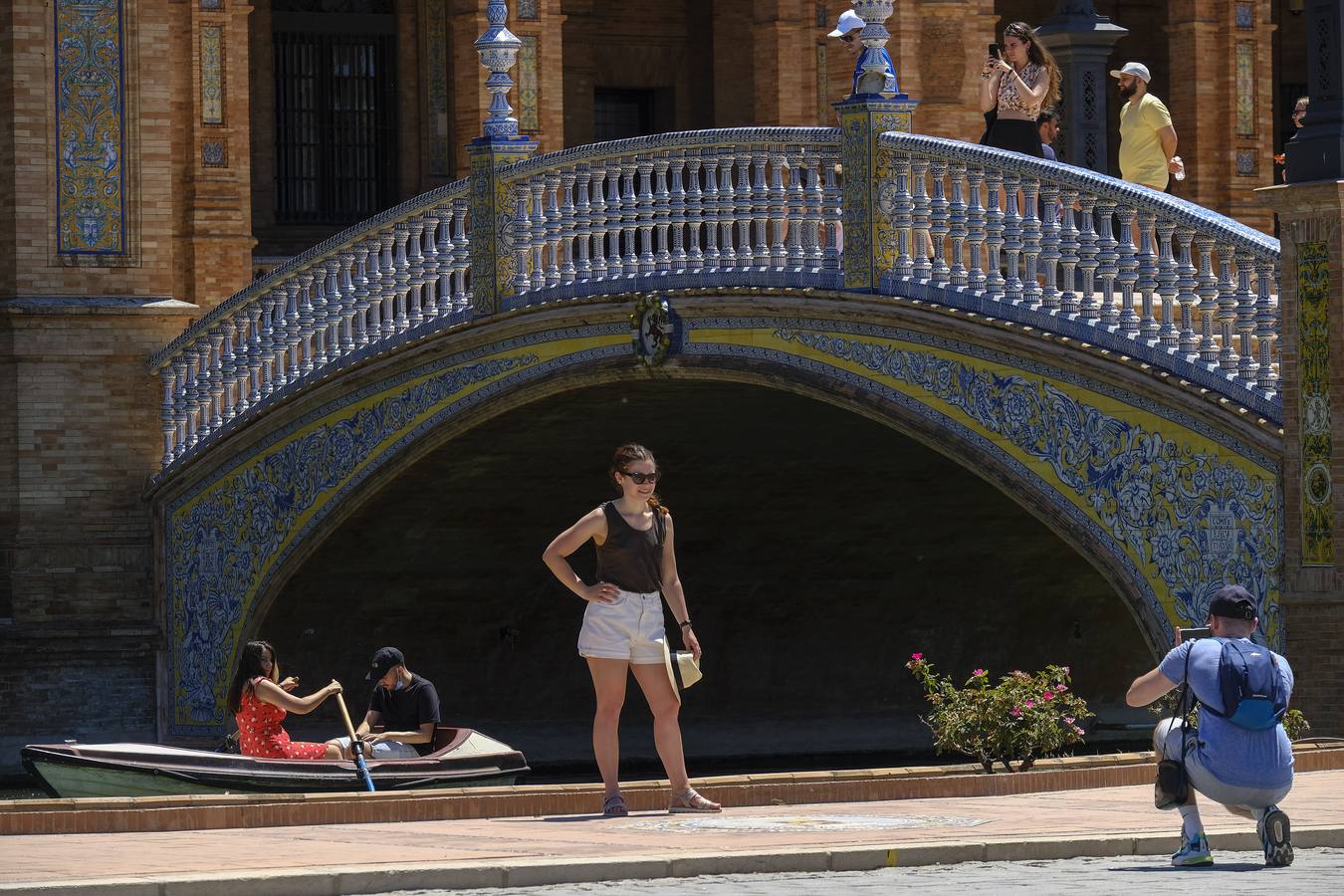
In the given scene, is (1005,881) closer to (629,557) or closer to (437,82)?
(629,557)

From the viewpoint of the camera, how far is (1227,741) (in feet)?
35.0

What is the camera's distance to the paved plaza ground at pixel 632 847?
10219 mm

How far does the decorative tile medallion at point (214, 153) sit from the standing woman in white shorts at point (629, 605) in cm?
1460

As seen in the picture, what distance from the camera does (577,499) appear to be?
23.6 meters

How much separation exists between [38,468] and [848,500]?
593cm

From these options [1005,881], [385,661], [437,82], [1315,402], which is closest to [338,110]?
[437,82]

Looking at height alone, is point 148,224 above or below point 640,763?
above

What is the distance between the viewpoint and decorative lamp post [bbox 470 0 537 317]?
67.6 feet

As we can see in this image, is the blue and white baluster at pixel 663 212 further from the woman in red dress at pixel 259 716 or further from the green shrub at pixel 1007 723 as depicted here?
the green shrub at pixel 1007 723

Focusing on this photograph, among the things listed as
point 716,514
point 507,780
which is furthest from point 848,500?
point 507,780

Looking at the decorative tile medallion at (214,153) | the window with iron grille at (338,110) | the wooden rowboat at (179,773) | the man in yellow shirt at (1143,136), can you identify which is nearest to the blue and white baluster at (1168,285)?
the man in yellow shirt at (1143,136)

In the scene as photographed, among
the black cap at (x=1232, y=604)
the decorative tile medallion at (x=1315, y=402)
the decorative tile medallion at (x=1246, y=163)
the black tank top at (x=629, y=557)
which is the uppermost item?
the decorative tile medallion at (x=1246, y=163)

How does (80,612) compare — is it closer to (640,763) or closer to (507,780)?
(640,763)

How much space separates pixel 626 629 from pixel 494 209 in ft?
28.7
